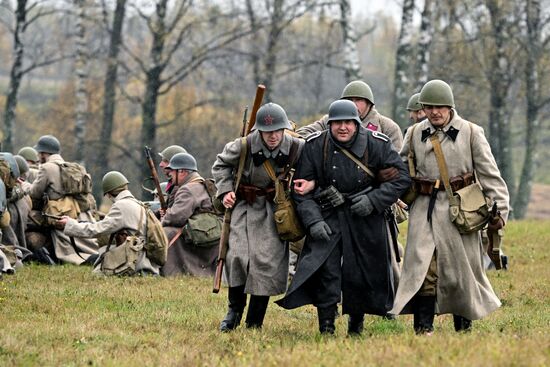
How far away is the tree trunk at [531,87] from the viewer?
35.8 meters

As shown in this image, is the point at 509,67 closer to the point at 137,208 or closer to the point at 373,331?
the point at 137,208

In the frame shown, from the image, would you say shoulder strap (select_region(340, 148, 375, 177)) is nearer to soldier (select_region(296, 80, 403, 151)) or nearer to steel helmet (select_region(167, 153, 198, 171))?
soldier (select_region(296, 80, 403, 151))

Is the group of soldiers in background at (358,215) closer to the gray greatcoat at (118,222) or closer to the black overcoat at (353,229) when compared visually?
the black overcoat at (353,229)

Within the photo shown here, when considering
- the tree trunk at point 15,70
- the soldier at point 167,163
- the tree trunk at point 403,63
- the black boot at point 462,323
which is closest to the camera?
the black boot at point 462,323

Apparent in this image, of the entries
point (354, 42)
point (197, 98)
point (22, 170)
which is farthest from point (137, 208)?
point (197, 98)

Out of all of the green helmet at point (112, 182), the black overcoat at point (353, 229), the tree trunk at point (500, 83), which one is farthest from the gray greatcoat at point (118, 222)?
the tree trunk at point (500, 83)

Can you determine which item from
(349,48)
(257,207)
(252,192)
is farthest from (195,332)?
(349,48)

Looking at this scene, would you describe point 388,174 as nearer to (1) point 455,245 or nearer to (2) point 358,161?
(2) point 358,161

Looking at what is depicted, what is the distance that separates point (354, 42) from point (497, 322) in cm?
1780

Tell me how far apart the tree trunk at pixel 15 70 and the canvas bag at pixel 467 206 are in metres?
22.9

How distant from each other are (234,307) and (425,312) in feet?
5.89

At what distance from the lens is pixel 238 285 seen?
31.7 feet

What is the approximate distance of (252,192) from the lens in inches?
379

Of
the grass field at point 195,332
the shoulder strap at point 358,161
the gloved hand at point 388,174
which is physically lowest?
the grass field at point 195,332
